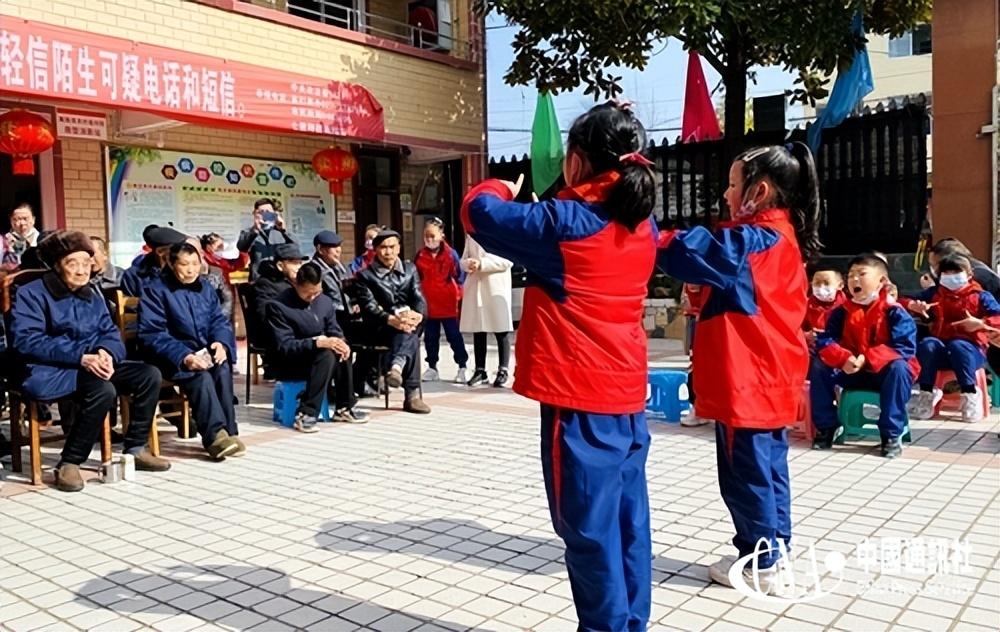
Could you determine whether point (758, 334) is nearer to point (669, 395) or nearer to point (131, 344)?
point (669, 395)

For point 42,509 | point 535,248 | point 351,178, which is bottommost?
point 42,509

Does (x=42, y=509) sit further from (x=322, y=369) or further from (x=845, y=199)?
(x=845, y=199)

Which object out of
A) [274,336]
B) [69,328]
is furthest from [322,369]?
[69,328]

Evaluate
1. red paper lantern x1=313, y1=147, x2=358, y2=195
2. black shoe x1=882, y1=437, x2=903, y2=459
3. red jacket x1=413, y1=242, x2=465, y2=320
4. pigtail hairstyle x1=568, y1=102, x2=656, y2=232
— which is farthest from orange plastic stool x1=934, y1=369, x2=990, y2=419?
red paper lantern x1=313, y1=147, x2=358, y2=195

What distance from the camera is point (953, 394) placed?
6.60m

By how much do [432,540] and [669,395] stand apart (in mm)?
3138

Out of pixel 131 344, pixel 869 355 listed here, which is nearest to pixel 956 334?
pixel 869 355

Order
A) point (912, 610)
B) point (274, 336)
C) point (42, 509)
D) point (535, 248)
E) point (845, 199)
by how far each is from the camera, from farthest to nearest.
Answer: point (845, 199)
point (274, 336)
point (42, 509)
point (912, 610)
point (535, 248)

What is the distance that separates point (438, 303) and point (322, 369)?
235cm

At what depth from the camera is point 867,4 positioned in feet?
29.4

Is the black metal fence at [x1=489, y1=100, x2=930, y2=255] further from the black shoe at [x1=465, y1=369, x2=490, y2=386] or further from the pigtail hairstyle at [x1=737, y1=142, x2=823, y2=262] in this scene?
the pigtail hairstyle at [x1=737, y1=142, x2=823, y2=262]

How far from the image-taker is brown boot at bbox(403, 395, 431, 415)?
7047mm

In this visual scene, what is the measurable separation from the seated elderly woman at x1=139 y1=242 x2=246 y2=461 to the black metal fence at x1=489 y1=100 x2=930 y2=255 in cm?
622

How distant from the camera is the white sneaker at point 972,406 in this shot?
20.4 feet
